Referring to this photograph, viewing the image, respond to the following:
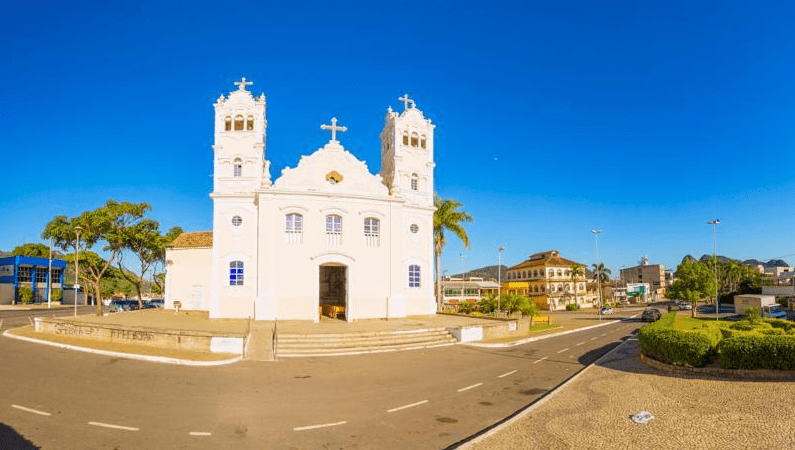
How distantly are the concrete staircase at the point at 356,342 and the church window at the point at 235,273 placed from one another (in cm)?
1031

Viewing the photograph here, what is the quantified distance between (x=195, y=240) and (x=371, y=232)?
61.2 feet

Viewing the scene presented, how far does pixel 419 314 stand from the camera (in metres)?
33.3

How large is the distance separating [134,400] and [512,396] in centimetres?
1019

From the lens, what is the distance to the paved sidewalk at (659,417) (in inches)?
342

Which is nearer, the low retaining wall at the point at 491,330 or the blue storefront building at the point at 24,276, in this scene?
the low retaining wall at the point at 491,330

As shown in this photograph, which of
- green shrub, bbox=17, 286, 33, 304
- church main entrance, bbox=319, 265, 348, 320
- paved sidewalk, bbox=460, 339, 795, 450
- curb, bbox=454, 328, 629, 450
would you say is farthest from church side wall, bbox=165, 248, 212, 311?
green shrub, bbox=17, 286, 33, 304

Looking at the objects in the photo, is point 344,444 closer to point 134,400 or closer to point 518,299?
point 134,400

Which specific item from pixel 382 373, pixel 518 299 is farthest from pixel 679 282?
pixel 382 373

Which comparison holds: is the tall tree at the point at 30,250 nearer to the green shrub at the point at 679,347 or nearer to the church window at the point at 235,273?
the church window at the point at 235,273

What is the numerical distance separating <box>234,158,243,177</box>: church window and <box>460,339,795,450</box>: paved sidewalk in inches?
1004

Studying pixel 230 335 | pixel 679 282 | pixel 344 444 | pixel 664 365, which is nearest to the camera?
pixel 344 444

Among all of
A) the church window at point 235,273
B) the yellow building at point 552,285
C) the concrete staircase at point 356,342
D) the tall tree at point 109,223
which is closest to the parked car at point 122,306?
the tall tree at point 109,223

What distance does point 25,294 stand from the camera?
66.2 m

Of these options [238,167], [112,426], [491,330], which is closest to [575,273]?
[491,330]
